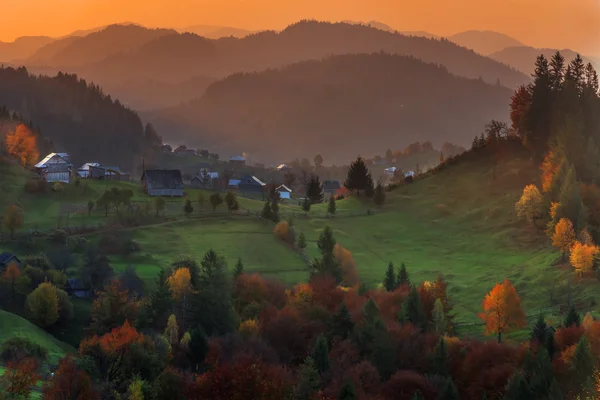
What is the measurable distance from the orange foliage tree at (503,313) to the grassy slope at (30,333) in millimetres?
39163

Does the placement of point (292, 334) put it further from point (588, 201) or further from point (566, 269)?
point (588, 201)

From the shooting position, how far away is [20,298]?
81062 mm

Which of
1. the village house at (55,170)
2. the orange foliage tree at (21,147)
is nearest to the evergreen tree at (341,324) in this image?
the village house at (55,170)

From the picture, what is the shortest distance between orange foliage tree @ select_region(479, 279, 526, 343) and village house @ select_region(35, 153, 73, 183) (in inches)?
3176

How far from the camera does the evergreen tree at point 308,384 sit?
2174 inches

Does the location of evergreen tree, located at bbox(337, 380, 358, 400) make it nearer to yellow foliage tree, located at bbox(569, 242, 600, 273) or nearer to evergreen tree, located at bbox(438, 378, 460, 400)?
evergreen tree, located at bbox(438, 378, 460, 400)

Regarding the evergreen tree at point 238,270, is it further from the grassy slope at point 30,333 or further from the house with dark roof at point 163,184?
the house with dark roof at point 163,184

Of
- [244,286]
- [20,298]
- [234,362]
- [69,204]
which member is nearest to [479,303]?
[244,286]

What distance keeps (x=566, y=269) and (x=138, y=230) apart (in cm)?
5312

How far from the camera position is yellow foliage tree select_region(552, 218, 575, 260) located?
306ft

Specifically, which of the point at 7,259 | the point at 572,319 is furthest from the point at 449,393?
the point at 7,259

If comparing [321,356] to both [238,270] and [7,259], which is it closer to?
[238,270]

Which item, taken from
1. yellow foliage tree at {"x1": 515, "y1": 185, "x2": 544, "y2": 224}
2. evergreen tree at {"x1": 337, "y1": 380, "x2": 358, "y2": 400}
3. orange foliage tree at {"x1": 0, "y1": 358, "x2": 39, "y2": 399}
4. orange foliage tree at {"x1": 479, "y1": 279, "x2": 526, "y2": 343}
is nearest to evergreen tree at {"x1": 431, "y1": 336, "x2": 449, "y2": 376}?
orange foliage tree at {"x1": 479, "y1": 279, "x2": 526, "y2": 343}

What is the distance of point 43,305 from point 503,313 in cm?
4428
